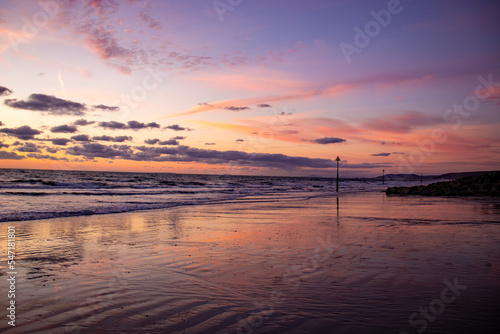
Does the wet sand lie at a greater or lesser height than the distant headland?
lesser

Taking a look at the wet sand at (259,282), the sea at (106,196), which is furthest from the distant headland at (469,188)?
the wet sand at (259,282)

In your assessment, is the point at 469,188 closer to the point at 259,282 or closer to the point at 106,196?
the point at 259,282

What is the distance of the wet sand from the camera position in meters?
4.33

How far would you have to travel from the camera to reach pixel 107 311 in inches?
187

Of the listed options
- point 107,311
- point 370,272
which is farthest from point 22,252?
point 370,272

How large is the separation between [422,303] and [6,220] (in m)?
16.7
